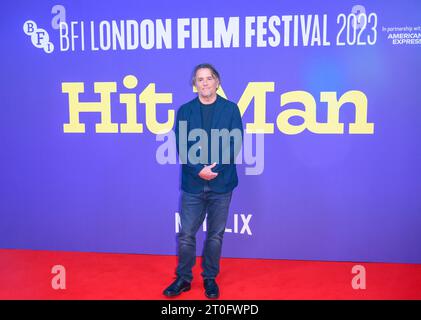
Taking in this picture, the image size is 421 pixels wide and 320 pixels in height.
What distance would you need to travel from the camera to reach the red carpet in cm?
289

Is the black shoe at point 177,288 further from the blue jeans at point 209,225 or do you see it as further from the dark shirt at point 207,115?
the dark shirt at point 207,115

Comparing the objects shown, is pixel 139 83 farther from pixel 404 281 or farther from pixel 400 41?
pixel 404 281

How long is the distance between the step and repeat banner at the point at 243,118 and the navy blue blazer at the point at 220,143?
57 cm

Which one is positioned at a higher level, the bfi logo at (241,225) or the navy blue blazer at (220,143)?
the navy blue blazer at (220,143)

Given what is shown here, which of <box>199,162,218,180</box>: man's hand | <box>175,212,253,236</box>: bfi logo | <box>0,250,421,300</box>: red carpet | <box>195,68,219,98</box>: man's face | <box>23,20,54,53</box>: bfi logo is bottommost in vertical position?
<box>0,250,421,300</box>: red carpet

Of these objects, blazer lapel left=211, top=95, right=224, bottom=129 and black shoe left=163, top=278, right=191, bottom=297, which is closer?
blazer lapel left=211, top=95, right=224, bottom=129

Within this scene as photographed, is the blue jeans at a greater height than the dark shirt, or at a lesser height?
lesser

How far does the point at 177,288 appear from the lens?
2.87 meters

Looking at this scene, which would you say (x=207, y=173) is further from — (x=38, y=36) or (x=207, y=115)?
(x=38, y=36)

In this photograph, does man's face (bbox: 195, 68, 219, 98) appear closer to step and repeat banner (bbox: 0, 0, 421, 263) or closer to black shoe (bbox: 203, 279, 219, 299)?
step and repeat banner (bbox: 0, 0, 421, 263)

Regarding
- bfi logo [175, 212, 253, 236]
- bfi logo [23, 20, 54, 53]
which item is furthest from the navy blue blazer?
bfi logo [23, 20, 54, 53]

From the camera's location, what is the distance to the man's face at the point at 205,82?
275 centimetres

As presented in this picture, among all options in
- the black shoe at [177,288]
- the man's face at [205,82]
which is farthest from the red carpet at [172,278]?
the man's face at [205,82]

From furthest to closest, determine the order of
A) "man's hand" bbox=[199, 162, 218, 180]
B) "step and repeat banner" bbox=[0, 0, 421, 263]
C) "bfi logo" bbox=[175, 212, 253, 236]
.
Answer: "bfi logo" bbox=[175, 212, 253, 236], "step and repeat banner" bbox=[0, 0, 421, 263], "man's hand" bbox=[199, 162, 218, 180]
